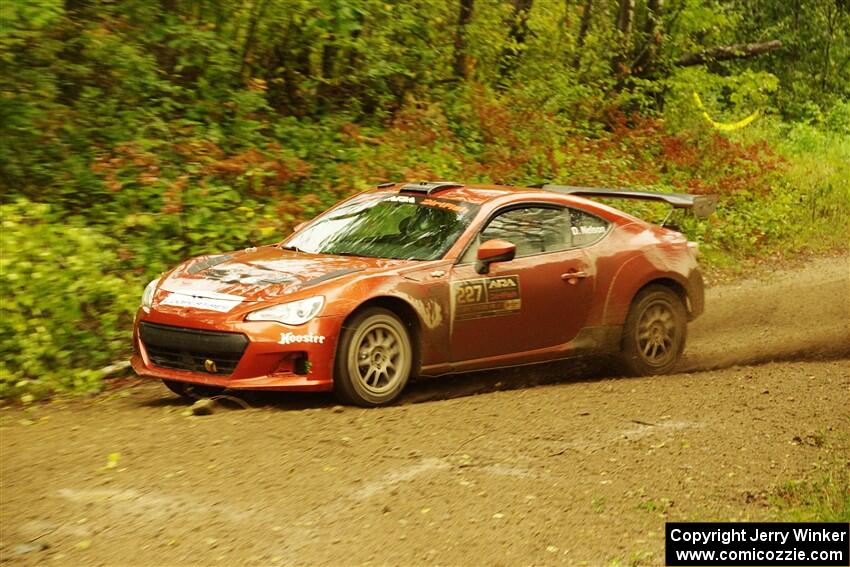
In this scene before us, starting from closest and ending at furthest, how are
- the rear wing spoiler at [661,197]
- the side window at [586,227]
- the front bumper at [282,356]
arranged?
the front bumper at [282,356] → the side window at [586,227] → the rear wing spoiler at [661,197]

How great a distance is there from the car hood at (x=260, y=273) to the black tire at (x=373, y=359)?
0.40 metres

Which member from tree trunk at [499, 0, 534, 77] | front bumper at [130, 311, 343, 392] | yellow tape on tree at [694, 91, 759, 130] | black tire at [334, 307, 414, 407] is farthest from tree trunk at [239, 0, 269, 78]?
yellow tape on tree at [694, 91, 759, 130]

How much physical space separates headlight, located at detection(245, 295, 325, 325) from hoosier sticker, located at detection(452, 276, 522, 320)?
1213 millimetres

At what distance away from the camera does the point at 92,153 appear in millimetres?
12328

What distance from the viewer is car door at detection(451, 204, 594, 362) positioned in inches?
334

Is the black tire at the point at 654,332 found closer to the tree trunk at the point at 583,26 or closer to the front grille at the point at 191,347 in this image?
the front grille at the point at 191,347

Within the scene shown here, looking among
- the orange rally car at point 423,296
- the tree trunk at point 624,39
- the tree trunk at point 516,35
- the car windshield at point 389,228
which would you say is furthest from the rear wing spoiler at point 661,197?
the tree trunk at point 624,39

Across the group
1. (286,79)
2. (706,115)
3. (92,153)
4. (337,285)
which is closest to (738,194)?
(706,115)

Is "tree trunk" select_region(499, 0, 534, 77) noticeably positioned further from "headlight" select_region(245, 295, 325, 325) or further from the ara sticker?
"headlight" select_region(245, 295, 325, 325)

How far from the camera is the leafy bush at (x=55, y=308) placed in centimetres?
866

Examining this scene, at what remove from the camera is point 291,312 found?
24.9 feet

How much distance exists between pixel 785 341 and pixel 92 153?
749 centimetres

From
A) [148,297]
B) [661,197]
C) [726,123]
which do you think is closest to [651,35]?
[726,123]

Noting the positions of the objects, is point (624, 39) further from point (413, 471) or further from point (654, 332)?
point (413, 471)
